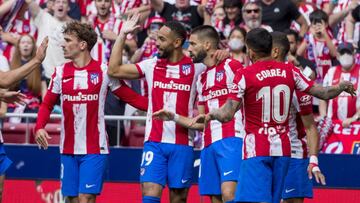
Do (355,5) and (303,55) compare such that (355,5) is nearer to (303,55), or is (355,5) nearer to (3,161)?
(303,55)

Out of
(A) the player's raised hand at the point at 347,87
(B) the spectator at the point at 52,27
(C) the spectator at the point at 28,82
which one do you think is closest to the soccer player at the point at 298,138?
(A) the player's raised hand at the point at 347,87

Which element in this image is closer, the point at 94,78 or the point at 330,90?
the point at 330,90

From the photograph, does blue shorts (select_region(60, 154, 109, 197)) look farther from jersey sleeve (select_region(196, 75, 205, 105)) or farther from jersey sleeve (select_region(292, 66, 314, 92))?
jersey sleeve (select_region(292, 66, 314, 92))

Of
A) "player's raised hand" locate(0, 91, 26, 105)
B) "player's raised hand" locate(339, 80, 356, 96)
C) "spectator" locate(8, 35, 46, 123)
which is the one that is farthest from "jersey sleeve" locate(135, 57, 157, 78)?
"spectator" locate(8, 35, 46, 123)

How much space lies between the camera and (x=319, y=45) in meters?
18.1

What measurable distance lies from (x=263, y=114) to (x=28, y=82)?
6.20 meters

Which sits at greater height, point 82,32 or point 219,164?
point 82,32

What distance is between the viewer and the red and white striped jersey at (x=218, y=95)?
13625 millimetres

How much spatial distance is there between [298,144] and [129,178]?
334 cm

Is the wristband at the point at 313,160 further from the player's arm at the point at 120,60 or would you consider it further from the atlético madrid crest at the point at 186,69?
the player's arm at the point at 120,60

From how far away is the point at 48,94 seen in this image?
1397 cm

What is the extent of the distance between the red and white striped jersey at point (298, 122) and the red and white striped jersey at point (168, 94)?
1211 millimetres

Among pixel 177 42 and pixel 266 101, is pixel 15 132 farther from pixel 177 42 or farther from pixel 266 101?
pixel 266 101

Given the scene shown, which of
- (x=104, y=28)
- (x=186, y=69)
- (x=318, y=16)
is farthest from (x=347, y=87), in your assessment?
(x=104, y=28)
